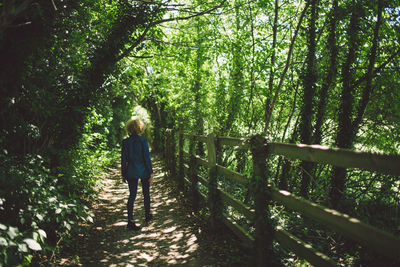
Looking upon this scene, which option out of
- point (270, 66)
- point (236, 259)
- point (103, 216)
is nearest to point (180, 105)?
point (270, 66)

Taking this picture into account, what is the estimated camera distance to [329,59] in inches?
225

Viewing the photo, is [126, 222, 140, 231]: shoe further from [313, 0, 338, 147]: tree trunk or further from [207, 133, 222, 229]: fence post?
[313, 0, 338, 147]: tree trunk

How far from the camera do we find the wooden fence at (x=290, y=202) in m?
1.71

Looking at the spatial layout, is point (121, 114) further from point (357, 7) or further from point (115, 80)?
point (357, 7)

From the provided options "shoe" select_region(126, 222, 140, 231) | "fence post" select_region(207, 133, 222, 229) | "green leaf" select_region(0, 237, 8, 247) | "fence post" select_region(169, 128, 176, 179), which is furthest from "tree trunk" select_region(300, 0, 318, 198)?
"green leaf" select_region(0, 237, 8, 247)

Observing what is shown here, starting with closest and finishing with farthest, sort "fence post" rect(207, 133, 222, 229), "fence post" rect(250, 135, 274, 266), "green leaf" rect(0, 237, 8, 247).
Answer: "green leaf" rect(0, 237, 8, 247) → "fence post" rect(250, 135, 274, 266) → "fence post" rect(207, 133, 222, 229)

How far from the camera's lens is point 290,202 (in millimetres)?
2535

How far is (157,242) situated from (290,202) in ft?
9.35

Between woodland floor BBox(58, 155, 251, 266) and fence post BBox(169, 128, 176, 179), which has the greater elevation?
fence post BBox(169, 128, 176, 179)

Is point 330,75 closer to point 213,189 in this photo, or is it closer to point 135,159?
point 213,189

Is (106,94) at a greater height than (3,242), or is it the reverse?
(106,94)

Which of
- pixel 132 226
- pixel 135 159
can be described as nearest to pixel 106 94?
pixel 135 159

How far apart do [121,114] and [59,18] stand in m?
11.0

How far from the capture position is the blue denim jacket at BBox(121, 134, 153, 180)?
4.91 m
